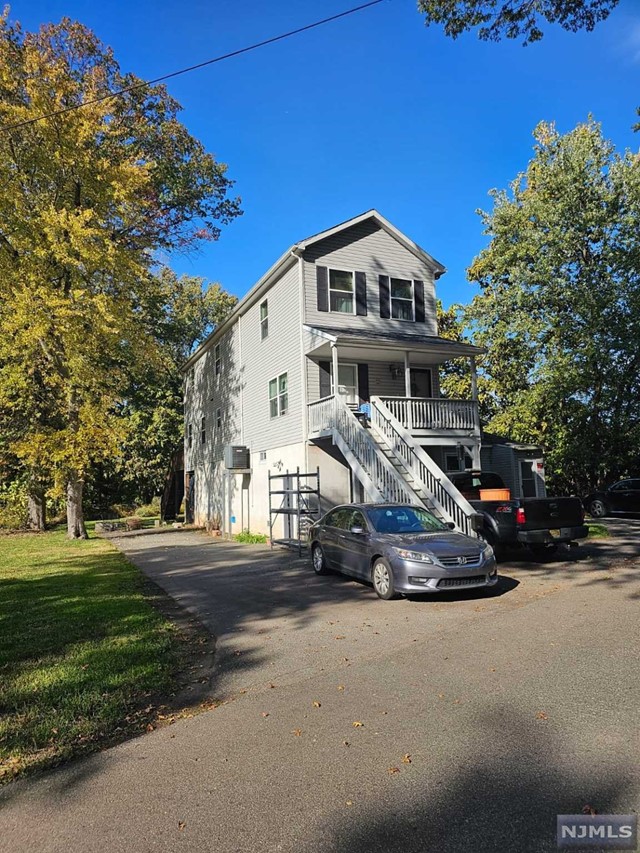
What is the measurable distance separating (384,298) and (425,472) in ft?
27.1

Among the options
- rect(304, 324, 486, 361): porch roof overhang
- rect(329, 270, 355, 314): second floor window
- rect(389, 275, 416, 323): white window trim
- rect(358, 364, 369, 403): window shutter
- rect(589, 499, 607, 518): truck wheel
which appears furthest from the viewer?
rect(589, 499, 607, 518): truck wheel

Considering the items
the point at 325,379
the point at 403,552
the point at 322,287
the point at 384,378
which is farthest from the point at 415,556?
the point at 322,287

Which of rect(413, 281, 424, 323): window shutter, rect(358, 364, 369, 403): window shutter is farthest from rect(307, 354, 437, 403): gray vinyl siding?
rect(413, 281, 424, 323): window shutter

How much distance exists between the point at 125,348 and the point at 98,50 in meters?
11.1

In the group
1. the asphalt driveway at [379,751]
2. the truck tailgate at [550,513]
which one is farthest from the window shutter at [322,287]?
the asphalt driveway at [379,751]

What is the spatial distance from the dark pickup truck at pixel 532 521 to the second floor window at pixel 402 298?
9908 millimetres

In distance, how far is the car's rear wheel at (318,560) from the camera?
36.8 feet

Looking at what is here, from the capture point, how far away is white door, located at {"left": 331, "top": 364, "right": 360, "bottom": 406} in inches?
735

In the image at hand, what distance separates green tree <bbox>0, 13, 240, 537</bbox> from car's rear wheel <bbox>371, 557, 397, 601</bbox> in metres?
13.5

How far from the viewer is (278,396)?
19.9 metres

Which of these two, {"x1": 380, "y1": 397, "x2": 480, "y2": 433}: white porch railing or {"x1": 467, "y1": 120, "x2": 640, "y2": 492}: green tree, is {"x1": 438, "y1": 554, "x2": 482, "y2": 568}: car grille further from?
{"x1": 467, "y1": 120, "x2": 640, "y2": 492}: green tree

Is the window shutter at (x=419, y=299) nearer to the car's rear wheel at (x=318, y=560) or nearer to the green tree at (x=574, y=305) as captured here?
the green tree at (x=574, y=305)

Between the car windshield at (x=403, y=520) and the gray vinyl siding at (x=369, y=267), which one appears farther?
the gray vinyl siding at (x=369, y=267)

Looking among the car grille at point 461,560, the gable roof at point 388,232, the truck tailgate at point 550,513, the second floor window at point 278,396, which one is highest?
the gable roof at point 388,232
